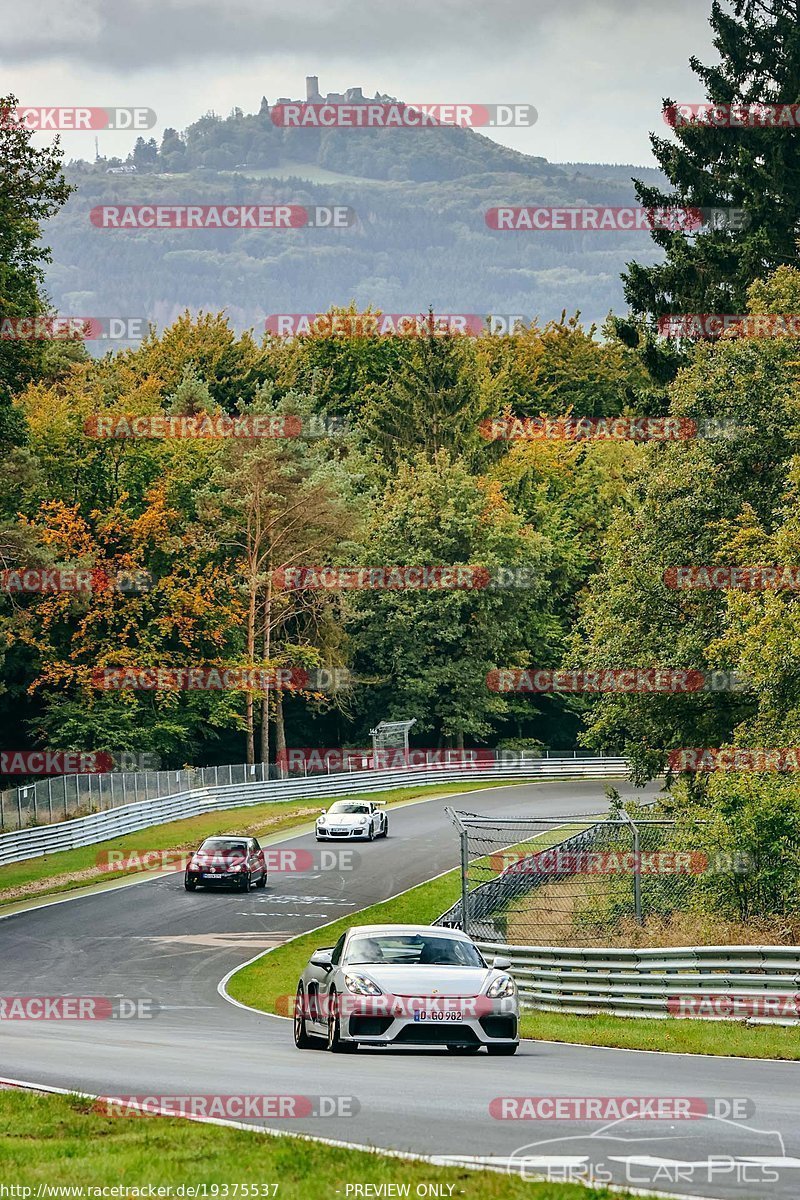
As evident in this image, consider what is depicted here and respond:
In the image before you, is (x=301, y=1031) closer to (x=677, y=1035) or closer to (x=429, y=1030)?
(x=429, y=1030)

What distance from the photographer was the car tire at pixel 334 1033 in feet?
49.3

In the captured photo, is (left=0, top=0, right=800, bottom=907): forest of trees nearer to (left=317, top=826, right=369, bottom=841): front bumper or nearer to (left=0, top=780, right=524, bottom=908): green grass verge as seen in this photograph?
(left=0, top=780, right=524, bottom=908): green grass verge

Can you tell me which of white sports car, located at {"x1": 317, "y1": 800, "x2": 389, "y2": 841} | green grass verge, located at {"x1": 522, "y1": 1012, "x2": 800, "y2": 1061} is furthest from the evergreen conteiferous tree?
green grass verge, located at {"x1": 522, "y1": 1012, "x2": 800, "y2": 1061}

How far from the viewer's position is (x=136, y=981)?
27750 millimetres

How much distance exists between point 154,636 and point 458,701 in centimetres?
1894

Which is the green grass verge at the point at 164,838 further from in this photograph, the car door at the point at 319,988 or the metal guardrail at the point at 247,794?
the car door at the point at 319,988

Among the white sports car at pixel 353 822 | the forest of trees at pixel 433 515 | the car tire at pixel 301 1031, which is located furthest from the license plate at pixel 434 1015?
the white sports car at pixel 353 822

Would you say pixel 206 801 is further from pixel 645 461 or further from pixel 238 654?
pixel 645 461

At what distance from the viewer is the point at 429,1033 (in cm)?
1459

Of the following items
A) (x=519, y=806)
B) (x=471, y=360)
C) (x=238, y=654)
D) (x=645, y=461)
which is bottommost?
(x=519, y=806)

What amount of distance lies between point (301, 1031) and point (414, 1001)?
6.86ft

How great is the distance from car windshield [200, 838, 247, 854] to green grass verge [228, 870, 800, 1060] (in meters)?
8.07

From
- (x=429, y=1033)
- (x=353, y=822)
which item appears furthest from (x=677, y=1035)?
(x=353, y=822)

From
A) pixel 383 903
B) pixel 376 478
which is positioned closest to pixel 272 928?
pixel 383 903
